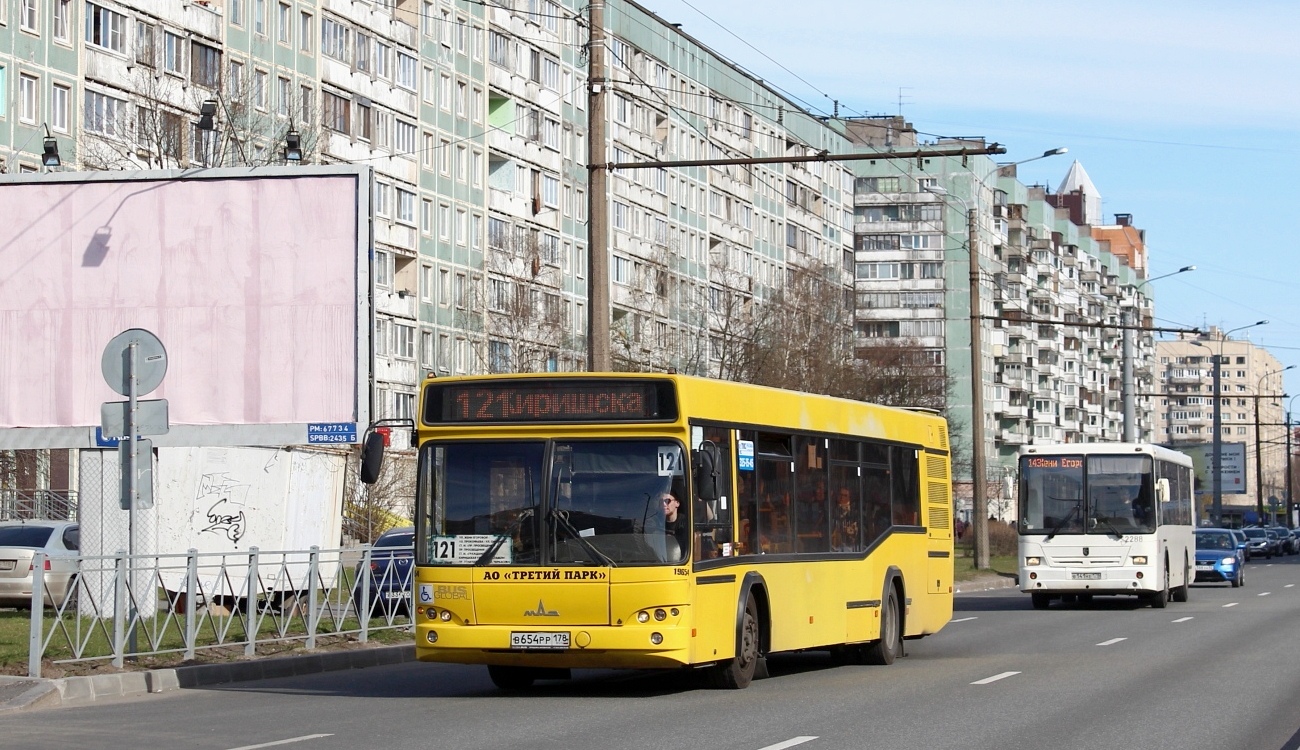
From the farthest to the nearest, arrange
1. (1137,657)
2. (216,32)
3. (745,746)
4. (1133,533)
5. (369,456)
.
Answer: (216,32), (1133,533), (1137,657), (369,456), (745,746)

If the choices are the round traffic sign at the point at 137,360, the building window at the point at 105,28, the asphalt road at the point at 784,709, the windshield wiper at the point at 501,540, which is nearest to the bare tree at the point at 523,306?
the building window at the point at 105,28

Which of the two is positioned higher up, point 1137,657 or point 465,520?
point 465,520

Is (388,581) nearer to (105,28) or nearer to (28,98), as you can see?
(28,98)

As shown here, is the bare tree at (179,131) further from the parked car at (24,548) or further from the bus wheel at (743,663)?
the bus wheel at (743,663)

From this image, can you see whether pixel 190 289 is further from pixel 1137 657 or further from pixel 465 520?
pixel 1137 657

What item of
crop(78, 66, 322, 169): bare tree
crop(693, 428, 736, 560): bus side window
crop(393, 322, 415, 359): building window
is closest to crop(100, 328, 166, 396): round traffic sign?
crop(693, 428, 736, 560): bus side window

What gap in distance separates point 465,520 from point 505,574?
1.84ft

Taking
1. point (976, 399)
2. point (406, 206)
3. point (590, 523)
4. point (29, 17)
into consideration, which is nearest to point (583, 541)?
point (590, 523)

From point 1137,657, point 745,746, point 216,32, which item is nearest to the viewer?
point 745,746

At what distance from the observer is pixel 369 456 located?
48.4ft

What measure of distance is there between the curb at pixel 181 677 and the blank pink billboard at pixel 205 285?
498 centimetres

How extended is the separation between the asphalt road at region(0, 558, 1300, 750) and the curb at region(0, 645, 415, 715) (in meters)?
0.25

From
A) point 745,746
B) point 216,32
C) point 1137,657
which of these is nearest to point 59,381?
point 1137,657

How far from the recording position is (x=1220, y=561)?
1820 inches
